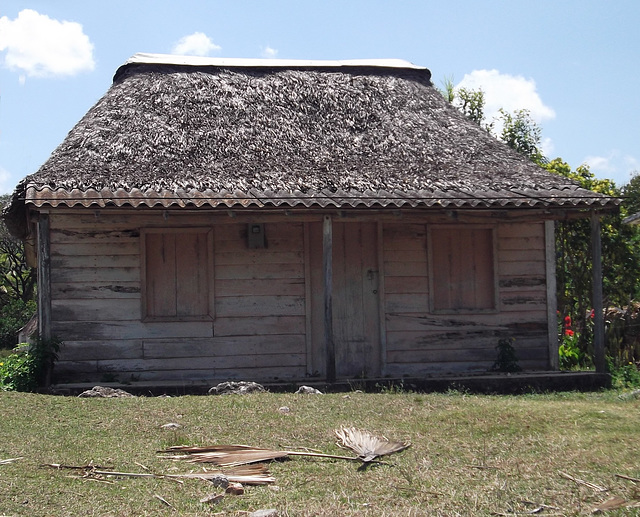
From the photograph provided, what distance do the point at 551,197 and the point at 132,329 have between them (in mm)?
5849

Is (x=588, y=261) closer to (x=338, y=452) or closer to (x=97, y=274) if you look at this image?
(x=97, y=274)

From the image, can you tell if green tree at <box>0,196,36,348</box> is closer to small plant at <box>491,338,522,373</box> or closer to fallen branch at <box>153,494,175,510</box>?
small plant at <box>491,338,522,373</box>

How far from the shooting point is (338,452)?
6484 millimetres

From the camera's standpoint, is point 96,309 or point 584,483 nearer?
point 584,483

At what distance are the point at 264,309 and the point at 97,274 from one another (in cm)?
232

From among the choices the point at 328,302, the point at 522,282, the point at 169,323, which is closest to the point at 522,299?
the point at 522,282

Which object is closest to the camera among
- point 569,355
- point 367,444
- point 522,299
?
point 367,444

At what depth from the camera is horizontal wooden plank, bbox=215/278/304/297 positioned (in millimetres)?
11414

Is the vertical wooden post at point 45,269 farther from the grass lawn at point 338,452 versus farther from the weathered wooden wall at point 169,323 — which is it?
the grass lawn at point 338,452

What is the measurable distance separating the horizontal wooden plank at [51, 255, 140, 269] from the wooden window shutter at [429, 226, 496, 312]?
4240 mm

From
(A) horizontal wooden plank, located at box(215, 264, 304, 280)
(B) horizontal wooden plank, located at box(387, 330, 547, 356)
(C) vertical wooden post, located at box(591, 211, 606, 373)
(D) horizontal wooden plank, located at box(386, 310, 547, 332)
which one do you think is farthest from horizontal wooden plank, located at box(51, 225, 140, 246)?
(C) vertical wooden post, located at box(591, 211, 606, 373)

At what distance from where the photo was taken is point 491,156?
12.2m

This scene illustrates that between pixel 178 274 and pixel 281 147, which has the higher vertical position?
pixel 281 147

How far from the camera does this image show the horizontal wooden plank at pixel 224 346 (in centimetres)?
1120
